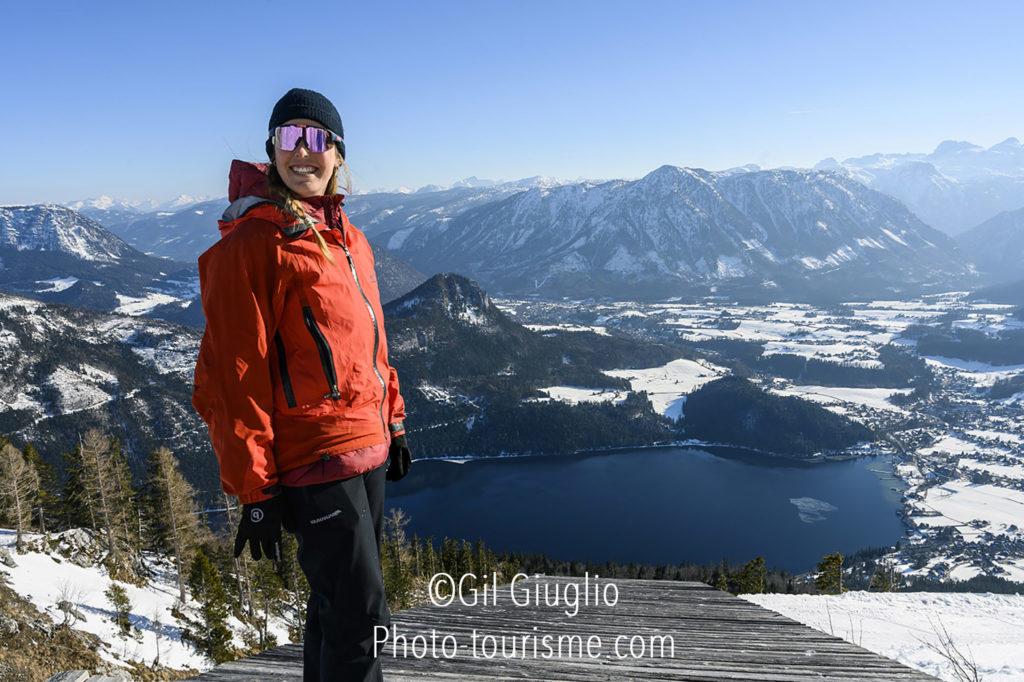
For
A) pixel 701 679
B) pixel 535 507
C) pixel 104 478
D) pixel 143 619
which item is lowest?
pixel 535 507

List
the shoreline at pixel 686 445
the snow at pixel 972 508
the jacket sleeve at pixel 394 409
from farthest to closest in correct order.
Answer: the shoreline at pixel 686 445, the snow at pixel 972 508, the jacket sleeve at pixel 394 409

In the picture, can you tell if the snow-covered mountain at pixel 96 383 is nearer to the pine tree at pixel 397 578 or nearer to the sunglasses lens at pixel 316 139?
the pine tree at pixel 397 578

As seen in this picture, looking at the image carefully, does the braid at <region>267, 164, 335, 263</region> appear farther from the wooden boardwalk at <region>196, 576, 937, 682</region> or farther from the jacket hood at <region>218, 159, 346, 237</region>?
the wooden boardwalk at <region>196, 576, 937, 682</region>

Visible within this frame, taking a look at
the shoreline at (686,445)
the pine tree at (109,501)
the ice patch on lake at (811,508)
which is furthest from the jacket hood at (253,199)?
the shoreline at (686,445)

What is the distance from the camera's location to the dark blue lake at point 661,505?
315 feet

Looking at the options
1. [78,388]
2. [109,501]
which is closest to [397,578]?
[109,501]

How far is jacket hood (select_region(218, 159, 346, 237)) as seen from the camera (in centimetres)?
329

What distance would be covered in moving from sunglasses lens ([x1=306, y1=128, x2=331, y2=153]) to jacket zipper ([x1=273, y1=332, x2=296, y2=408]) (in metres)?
1.17

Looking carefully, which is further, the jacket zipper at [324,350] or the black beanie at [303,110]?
the black beanie at [303,110]

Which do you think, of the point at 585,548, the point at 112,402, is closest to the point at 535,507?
the point at 585,548

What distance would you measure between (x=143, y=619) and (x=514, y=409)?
6064 inches

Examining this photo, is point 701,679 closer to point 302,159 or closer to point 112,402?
point 302,159

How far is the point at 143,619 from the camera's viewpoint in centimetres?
2761

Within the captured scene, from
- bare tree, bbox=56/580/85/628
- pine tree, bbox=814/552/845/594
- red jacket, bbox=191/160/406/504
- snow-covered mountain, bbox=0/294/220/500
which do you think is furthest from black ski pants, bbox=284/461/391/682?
snow-covered mountain, bbox=0/294/220/500
